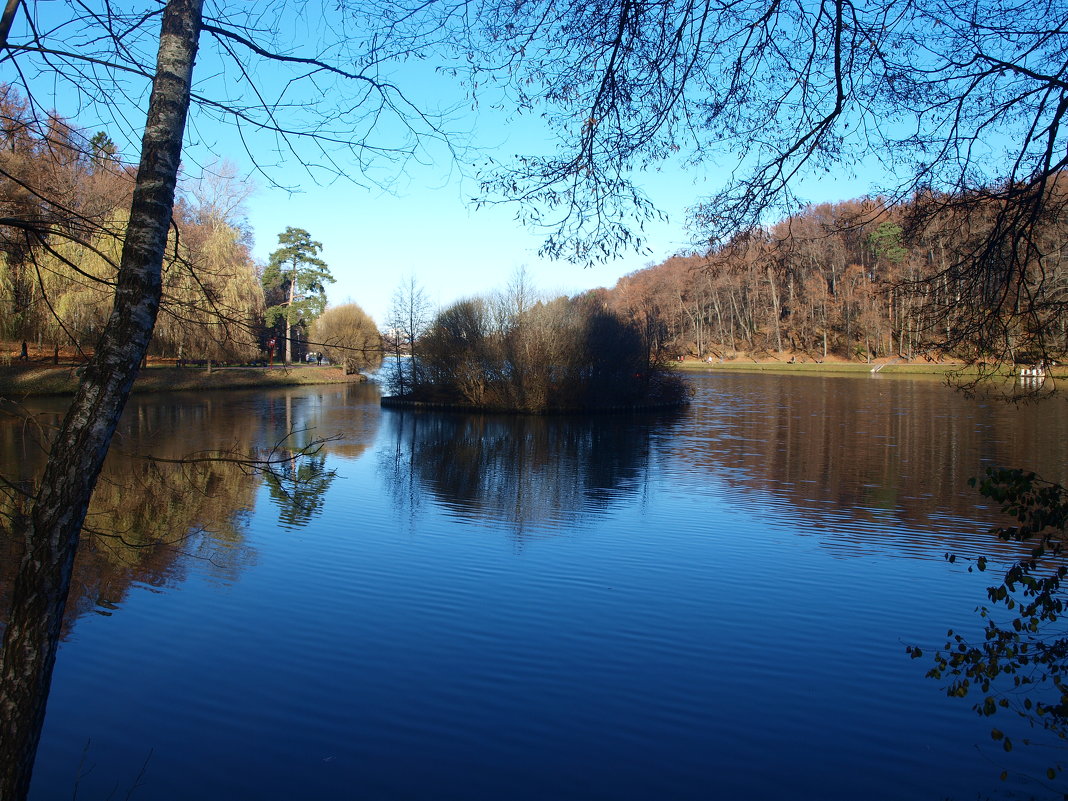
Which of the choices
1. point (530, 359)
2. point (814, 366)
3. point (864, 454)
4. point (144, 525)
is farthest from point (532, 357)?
point (814, 366)

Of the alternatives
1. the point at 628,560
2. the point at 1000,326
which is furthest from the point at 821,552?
the point at 1000,326

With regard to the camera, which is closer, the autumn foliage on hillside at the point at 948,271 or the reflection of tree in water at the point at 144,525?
the autumn foliage on hillside at the point at 948,271

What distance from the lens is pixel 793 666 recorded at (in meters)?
5.78

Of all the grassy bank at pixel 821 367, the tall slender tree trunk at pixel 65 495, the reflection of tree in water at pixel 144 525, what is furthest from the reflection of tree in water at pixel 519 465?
the grassy bank at pixel 821 367

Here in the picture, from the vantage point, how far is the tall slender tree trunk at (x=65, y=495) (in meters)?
2.77

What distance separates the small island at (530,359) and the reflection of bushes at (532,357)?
0.11ft

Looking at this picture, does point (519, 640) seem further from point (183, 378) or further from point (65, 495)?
point (183, 378)

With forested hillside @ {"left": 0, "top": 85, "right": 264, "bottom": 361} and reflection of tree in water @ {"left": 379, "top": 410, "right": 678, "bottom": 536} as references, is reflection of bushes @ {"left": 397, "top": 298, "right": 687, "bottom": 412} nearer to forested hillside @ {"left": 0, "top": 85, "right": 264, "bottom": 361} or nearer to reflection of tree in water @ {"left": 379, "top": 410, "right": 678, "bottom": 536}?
reflection of tree in water @ {"left": 379, "top": 410, "right": 678, "bottom": 536}

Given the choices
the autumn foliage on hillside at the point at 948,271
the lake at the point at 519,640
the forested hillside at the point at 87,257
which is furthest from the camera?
the autumn foliage on hillside at the point at 948,271

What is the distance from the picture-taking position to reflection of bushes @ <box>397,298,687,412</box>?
2633 centimetres

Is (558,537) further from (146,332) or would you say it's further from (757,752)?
→ (146,332)

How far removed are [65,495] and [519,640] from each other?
4.07 metres

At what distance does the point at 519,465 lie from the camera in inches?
610

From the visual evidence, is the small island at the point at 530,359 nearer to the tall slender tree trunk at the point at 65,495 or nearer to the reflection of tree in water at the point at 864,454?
the reflection of tree in water at the point at 864,454
